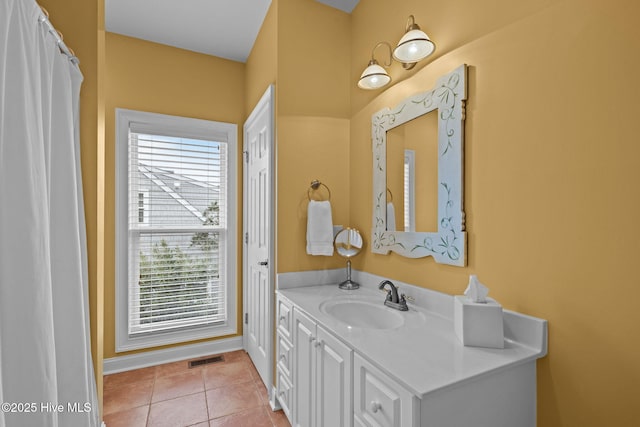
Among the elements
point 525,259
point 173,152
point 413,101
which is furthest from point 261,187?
point 525,259

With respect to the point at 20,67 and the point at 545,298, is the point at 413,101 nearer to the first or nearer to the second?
the point at 545,298

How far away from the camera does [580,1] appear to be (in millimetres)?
901

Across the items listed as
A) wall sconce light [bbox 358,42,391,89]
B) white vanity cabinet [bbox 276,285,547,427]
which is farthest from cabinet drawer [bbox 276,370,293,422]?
wall sconce light [bbox 358,42,391,89]

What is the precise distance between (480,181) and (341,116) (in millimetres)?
1155

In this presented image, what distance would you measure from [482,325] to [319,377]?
0.72 meters

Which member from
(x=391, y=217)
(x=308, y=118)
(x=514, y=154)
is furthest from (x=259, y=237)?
(x=514, y=154)

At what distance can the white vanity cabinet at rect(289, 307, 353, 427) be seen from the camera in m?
1.11

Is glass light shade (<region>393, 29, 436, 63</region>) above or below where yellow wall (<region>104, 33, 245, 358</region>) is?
below

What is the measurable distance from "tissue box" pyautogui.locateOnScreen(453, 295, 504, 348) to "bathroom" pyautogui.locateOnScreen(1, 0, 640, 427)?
14cm

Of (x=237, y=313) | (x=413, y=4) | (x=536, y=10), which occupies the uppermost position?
(x=413, y=4)

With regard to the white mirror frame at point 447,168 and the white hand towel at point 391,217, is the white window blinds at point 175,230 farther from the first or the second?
the white mirror frame at point 447,168

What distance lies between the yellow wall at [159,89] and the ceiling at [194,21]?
0.34 feet

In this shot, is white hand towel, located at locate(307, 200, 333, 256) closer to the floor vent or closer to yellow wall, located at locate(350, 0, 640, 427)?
yellow wall, located at locate(350, 0, 640, 427)

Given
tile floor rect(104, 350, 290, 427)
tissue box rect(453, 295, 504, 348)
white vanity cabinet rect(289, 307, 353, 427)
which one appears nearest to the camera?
tissue box rect(453, 295, 504, 348)
